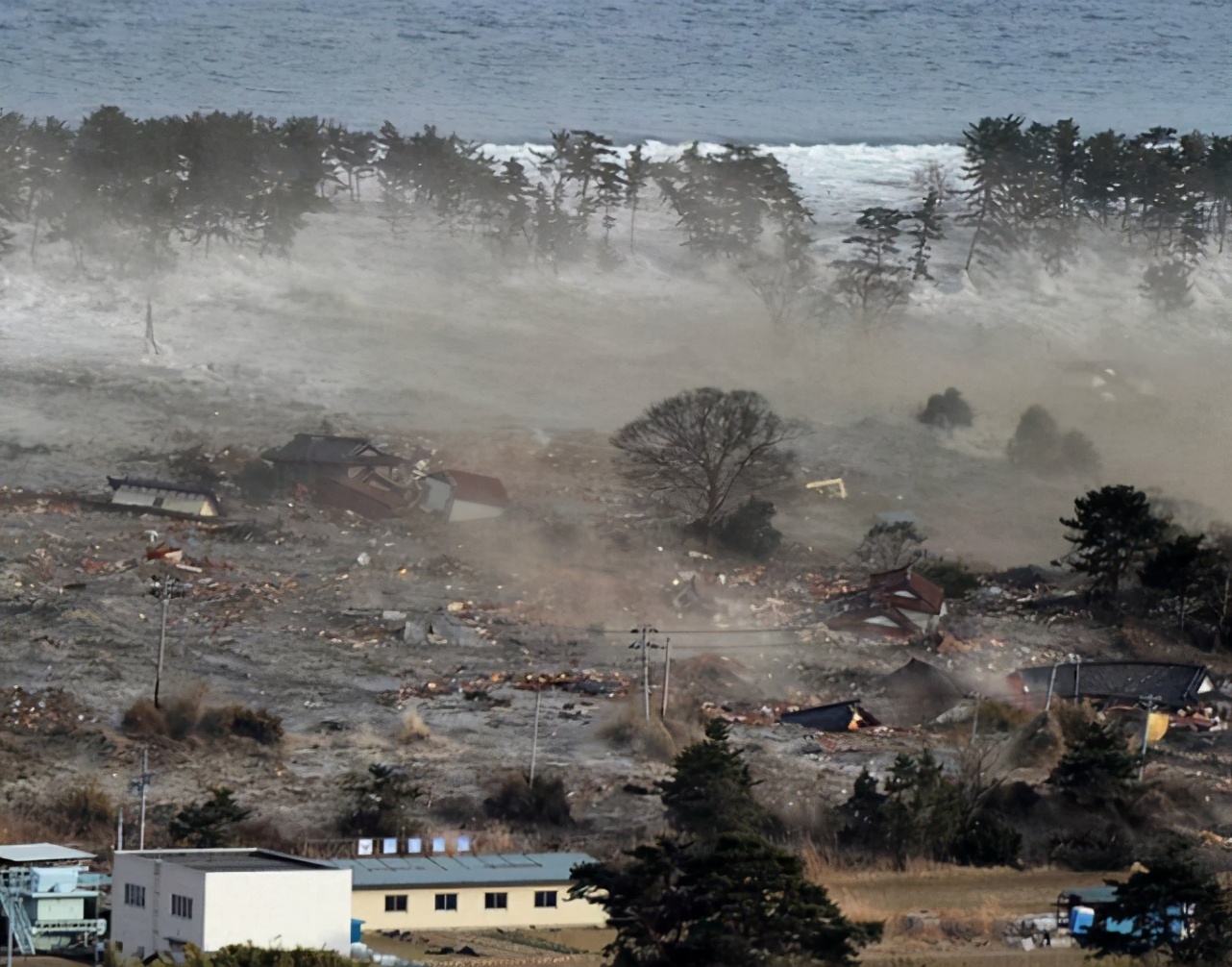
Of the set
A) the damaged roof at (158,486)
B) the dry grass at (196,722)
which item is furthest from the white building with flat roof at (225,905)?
the damaged roof at (158,486)

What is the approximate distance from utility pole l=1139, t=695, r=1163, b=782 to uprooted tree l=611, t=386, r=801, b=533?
52.6 ft

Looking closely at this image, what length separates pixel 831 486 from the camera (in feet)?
271

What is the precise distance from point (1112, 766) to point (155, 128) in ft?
163

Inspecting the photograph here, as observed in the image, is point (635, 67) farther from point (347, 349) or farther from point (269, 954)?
point (269, 954)

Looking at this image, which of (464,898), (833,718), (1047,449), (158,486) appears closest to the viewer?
(464,898)

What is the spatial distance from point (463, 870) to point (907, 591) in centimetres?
2609

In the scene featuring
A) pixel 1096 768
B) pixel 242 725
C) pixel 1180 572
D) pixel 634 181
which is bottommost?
pixel 1096 768

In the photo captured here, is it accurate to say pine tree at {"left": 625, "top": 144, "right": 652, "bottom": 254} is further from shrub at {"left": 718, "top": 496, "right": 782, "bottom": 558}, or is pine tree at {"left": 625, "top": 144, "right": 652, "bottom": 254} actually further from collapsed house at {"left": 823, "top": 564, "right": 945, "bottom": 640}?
collapsed house at {"left": 823, "top": 564, "right": 945, "bottom": 640}

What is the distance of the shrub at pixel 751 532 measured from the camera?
77.6 metres

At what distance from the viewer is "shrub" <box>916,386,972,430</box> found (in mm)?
88188

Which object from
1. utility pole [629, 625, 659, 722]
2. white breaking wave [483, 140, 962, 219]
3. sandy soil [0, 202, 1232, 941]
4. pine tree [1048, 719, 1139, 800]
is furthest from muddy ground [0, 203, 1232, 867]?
white breaking wave [483, 140, 962, 219]

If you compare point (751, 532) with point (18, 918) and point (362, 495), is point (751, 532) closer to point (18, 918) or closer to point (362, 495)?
point (362, 495)

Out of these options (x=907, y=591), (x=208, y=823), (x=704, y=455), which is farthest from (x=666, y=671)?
(x=208, y=823)

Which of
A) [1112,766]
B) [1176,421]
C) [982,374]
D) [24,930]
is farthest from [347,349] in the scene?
[24,930]
